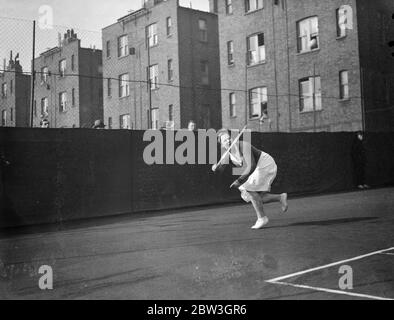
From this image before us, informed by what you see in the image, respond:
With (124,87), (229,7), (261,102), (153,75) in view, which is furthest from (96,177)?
(124,87)

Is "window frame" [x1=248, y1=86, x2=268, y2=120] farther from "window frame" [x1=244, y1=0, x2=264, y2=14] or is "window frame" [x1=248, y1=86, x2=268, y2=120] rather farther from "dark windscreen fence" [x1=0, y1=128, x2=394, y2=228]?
"dark windscreen fence" [x1=0, y1=128, x2=394, y2=228]

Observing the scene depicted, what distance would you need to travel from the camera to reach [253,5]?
28.8 meters

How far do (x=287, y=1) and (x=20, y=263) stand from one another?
964 inches

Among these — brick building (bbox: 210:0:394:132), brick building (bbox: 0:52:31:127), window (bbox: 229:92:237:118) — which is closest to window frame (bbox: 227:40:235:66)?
brick building (bbox: 210:0:394:132)

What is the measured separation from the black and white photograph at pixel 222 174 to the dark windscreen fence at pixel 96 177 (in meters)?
0.03

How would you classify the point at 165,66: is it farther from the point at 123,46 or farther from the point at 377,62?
the point at 377,62

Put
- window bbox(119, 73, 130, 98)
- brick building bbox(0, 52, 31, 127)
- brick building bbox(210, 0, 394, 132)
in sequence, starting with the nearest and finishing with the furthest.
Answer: brick building bbox(0, 52, 31, 127) < brick building bbox(210, 0, 394, 132) < window bbox(119, 73, 130, 98)

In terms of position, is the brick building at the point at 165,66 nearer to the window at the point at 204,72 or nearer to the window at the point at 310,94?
the window at the point at 204,72

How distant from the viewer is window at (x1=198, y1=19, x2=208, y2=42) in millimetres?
33156

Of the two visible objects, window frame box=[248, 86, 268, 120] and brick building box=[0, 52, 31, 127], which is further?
window frame box=[248, 86, 268, 120]

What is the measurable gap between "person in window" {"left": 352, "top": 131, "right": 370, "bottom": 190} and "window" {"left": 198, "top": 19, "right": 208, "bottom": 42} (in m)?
18.1

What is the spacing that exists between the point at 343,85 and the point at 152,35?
604 inches

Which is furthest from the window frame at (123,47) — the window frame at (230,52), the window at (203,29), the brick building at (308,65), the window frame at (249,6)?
the window frame at (249,6)
